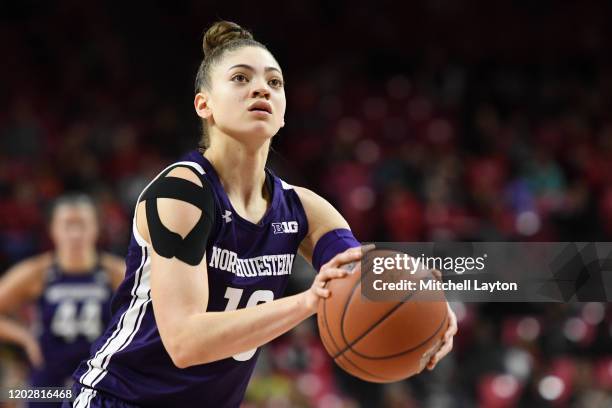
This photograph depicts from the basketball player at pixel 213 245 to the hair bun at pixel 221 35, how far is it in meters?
0.01

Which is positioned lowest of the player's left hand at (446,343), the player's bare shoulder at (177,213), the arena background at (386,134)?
the player's left hand at (446,343)

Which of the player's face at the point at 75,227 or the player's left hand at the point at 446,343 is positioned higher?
the player's face at the point at 75,227

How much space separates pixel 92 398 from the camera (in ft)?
9.87

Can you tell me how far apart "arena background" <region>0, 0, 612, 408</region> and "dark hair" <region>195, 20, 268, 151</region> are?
4.47 metres

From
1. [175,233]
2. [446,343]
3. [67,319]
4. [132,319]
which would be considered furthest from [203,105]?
[67,319]

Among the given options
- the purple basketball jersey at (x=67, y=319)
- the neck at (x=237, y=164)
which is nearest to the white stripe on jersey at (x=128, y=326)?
the neck at (x=237, y=164)

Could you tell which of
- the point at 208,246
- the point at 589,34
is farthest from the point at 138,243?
the point at 589,34

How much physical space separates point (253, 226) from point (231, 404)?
62 centimetres

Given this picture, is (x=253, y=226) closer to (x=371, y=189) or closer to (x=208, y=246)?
(x=208, y=246)

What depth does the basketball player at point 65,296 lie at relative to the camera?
5605 mm

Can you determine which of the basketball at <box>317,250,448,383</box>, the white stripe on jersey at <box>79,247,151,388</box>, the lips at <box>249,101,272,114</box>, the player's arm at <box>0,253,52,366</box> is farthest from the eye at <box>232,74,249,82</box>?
the player's arm at <box>0,253,52,366</box>

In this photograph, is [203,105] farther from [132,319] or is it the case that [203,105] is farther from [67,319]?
[67,319]

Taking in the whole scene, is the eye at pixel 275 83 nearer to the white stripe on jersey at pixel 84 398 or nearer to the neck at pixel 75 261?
the white stripe on jersey at pixel 84 398

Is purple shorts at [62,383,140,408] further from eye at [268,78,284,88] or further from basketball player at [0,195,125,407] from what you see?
basketball player at [0,195,125,407]
